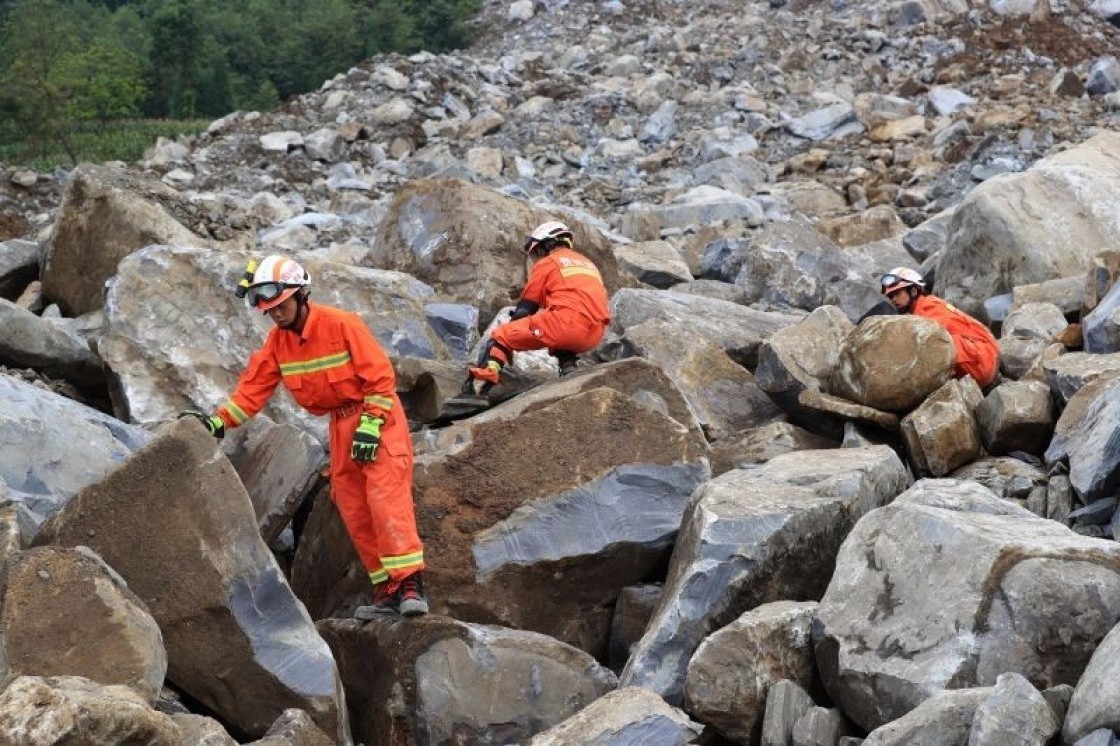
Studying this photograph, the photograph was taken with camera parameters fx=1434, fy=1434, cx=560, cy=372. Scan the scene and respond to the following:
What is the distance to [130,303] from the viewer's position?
348 inches

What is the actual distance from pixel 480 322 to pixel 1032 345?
12.2 ft

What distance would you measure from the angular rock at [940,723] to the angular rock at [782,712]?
590 millimetres

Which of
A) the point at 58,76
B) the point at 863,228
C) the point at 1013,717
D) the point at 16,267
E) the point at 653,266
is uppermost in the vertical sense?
the point at 1013,717

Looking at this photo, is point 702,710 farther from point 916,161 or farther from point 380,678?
point 916,161

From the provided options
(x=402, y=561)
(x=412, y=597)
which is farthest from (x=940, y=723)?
(x=402, y=561)

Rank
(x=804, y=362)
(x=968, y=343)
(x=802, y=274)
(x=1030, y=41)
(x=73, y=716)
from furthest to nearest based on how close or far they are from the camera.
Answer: (x=1030, y=41), (x=802, y=274), (x=804, y=362), (x=968, y=343), (x=73, y=716)

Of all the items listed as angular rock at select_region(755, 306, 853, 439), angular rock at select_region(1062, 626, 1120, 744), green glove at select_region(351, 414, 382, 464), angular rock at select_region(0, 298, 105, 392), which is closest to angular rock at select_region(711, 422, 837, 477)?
angular rock at select_region(755, 306, 853, 439)

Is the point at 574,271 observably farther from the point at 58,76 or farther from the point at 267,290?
the point at 58,76

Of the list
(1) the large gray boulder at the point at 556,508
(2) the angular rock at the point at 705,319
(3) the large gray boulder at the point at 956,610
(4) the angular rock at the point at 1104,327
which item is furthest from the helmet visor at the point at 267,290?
(4) the angular rock at the point at 1104,327

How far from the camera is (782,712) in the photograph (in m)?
5.10

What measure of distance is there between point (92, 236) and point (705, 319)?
440cm

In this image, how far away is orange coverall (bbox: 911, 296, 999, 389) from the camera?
8.17 meters

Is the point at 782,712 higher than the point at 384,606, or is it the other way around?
the point at 782,712

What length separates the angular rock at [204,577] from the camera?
5512 millimetres
